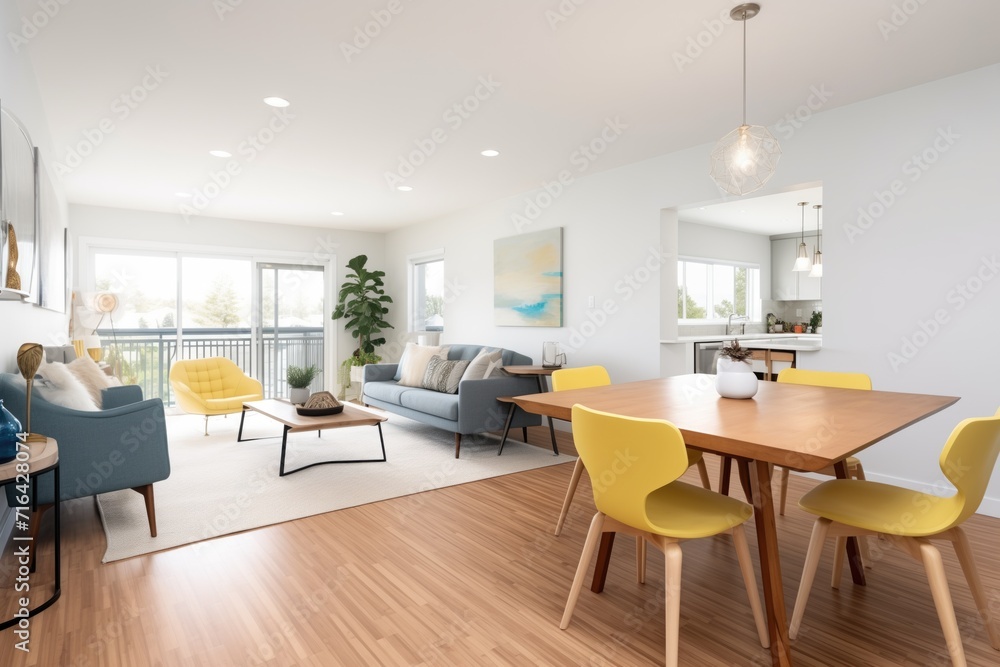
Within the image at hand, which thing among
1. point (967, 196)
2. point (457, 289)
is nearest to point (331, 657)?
point (967, 196)

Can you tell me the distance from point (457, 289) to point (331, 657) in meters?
5.39

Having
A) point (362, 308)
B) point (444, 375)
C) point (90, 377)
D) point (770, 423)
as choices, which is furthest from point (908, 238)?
point (362, 308)

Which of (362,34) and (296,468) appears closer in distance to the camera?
(362,34)

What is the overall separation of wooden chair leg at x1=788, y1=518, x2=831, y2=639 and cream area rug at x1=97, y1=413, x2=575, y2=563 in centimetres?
229

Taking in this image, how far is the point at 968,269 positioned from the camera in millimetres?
3178

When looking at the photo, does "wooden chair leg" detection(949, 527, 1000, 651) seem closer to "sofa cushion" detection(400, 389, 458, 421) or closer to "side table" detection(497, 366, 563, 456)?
"side table" detection(497, 366, 563, 456)

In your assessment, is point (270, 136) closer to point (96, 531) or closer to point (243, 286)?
point (96, 531)

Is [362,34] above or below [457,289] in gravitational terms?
above

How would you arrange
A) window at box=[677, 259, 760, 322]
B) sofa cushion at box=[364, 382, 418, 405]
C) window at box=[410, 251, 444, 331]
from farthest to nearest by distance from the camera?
window at box=[677, 259, 760, 322]
window at box=[410, 251, 444, 331]
sofa cushion at box=[364, 382, 418, 405]

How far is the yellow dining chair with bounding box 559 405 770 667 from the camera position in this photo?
1.61 metres

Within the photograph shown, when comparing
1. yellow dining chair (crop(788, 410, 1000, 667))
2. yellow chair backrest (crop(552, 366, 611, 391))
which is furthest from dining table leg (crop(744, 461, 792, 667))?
yellow chair backrest (crop(552, 366, 611, 391))

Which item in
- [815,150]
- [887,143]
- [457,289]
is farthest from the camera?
[457,289]

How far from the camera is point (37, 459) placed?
192cm

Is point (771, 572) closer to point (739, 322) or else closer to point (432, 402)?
point (432, 402)
